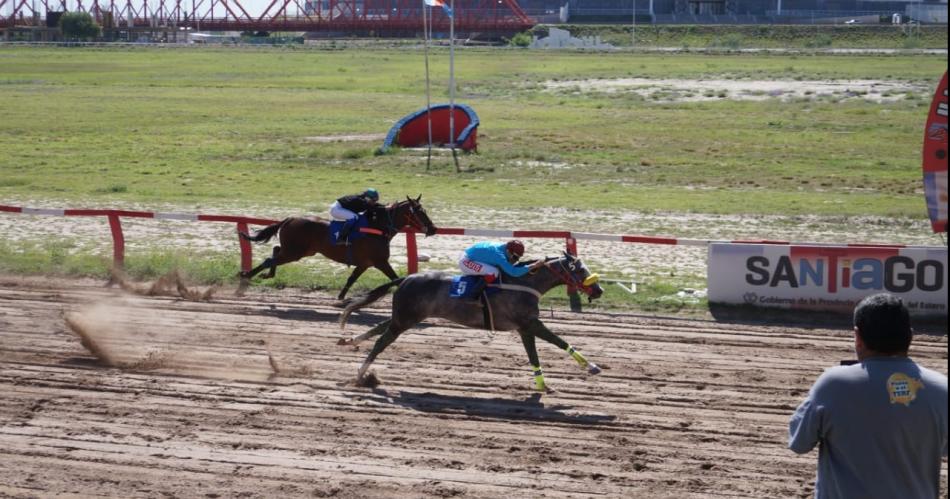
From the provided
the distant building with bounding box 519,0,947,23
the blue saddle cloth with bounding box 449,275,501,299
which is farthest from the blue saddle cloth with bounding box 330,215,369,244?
the distant building with bounding box 519,0,947,23

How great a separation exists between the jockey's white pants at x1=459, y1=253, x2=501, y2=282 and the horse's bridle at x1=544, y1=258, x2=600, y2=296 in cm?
55

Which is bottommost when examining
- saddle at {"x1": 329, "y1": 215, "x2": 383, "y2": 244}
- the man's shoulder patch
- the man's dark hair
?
saddle at {"x1": 329, "y1": 215, "x2": 383, "y2": 244}

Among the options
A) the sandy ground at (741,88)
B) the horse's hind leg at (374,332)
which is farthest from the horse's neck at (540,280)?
the sandy ground at (741,88)

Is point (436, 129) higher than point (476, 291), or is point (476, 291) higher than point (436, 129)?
point (436, 129)

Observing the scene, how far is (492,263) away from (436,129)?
80.8 feet

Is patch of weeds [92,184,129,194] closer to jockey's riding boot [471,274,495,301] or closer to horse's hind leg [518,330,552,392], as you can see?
jockey's riding boot [471,274,495,301]

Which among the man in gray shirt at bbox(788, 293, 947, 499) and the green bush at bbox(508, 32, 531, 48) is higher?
the green bush at bbox(508, 32, 531, 48)

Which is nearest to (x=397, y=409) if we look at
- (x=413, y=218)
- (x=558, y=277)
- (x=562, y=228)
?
(x=558, y=277)

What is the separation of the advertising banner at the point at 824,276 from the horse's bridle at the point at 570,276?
5.04 m

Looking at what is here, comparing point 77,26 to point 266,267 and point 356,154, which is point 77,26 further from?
point 266,267

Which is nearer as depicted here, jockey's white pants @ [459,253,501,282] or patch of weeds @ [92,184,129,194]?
jockey's white pants @ [459,253,501,282]

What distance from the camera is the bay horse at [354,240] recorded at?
17.0 meters

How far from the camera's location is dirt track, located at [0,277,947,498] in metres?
9.73

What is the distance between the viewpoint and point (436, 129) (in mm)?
36844
